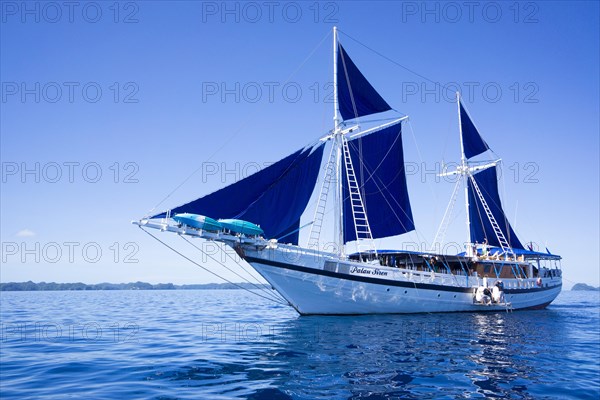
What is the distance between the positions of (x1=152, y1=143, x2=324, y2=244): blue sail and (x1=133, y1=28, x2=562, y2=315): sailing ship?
0.06 m

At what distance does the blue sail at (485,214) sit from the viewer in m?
45.2

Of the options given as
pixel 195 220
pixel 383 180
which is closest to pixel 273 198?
pixel 195 220

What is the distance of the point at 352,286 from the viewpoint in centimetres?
2702

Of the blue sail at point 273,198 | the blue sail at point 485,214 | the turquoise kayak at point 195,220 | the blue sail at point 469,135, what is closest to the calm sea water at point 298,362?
the turquoise kayak at point 195,220

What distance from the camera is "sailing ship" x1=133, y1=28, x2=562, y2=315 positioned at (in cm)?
2433

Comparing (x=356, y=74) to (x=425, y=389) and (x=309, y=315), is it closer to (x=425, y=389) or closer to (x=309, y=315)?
(x=309, y=315)

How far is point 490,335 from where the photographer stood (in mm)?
21234

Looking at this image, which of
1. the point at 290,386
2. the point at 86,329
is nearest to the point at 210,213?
the point at 86,329

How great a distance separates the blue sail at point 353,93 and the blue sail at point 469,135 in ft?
54.9

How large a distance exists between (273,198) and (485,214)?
30478mm

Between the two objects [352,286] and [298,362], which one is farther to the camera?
[352,286]

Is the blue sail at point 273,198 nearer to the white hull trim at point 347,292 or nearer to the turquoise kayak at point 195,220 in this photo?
the turquoise kayak at point 195,220

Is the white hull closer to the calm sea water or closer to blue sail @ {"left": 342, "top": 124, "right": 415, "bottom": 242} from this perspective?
the calm sea water

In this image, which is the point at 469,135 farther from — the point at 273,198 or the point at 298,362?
the point at 298,362
